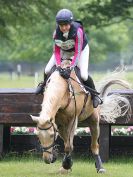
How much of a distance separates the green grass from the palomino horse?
0.25 metres

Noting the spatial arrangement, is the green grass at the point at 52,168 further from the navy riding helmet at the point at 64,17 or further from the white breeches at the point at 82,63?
the navy riding helmet at the point at 64,17

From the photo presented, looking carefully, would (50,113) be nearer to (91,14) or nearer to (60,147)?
(60,147)

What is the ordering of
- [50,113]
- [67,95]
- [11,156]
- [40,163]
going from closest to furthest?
[50,113] → [67,95] → [40,163] → [11,156]

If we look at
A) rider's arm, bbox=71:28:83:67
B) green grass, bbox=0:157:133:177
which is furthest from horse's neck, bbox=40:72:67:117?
green grass, bbox=0:157:133:177

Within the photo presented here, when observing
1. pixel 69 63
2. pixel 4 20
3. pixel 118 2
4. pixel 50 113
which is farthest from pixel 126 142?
pixel 4 20

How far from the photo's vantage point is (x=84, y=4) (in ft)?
73.5

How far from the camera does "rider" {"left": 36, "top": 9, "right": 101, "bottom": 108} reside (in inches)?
333

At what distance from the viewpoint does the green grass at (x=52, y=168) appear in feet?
29.3

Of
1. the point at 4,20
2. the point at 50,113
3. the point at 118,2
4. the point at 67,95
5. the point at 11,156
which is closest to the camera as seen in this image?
the point at 50,113

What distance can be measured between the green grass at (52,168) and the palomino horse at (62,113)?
0.82 feet

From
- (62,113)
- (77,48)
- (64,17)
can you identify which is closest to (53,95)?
(62,113)

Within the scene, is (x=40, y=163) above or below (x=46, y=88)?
below

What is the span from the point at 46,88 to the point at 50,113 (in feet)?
2.33

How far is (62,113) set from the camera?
8.33 meters
